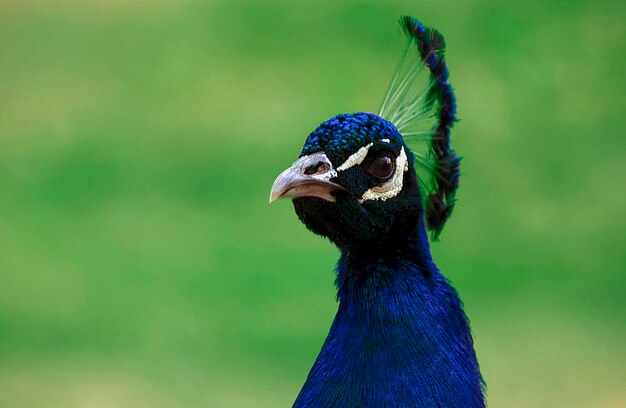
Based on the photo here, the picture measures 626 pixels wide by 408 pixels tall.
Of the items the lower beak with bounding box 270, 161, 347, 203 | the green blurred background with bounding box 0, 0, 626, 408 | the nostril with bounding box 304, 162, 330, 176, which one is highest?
the green blurred background with bounding box 0, 0, 626, 408

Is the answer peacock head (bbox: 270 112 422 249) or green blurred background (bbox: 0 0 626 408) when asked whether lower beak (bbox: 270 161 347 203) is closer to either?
peacock head (bbox: 270 112 422 249)

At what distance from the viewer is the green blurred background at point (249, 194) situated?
419 cm

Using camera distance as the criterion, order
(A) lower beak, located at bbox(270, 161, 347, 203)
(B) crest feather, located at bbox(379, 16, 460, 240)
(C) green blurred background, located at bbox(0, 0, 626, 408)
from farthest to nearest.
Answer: (C) green blurred background, located at bbox(0, 0, 626, 408)
(B) crest feather, located at bbox(379, 16, 460, 240)
(A) lower beak, located at bbox(270, 161, 347, 203)

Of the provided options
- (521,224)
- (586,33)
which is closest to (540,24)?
(586,33)

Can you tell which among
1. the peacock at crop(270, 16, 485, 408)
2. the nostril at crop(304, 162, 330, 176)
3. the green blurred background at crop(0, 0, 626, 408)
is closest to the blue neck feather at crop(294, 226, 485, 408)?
the peacock at crop(270, 16, 485, 408)

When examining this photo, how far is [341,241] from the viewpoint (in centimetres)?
205

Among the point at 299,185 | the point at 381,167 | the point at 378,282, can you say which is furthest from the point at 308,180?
the point at 378,282

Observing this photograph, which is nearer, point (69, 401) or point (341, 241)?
point (341, 241)

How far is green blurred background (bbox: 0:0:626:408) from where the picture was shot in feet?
13.7

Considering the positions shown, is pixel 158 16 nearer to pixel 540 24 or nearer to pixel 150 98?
pixel 150 98

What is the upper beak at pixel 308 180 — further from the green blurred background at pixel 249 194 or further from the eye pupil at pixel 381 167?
the green blurred background at pixel 249 194

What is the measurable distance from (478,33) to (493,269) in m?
1.42

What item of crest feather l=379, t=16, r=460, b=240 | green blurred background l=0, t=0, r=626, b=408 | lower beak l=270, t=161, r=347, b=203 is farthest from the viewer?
green blurred background l=0, t=0, r=626, b=408

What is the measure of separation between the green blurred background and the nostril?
6.96 ft
